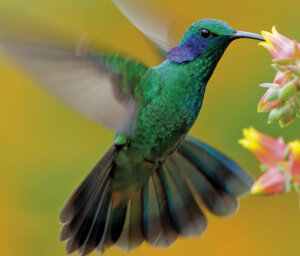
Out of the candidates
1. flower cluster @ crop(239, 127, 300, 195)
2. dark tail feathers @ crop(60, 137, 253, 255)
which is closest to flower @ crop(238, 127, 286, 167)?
flower cluster @ crop(239, 127, 300, 195)

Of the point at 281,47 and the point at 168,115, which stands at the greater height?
the point at 281,47

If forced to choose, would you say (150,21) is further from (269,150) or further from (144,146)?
(269,150)

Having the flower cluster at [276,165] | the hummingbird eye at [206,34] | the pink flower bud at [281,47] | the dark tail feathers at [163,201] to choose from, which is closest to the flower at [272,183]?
the flower cluster at [276,165]

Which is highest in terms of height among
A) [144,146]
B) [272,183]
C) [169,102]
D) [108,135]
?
[169,102]

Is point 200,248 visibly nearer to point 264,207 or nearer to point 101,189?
point 264,207

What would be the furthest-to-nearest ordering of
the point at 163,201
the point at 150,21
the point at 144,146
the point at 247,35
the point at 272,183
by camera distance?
the point at 163,201 → the point at 150,21 → the point at 144,146 → the point at 247,35 → the point at 272,183

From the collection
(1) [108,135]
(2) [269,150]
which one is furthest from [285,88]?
(1) [108,135]

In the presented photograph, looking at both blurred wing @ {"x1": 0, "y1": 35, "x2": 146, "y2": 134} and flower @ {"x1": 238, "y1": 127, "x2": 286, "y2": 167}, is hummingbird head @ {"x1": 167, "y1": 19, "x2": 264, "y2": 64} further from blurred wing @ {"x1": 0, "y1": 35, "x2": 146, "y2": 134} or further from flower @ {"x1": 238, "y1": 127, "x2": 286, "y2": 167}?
flower @ {"x1": 238, "y1": 127, "x2": 286, "y2": 167}
